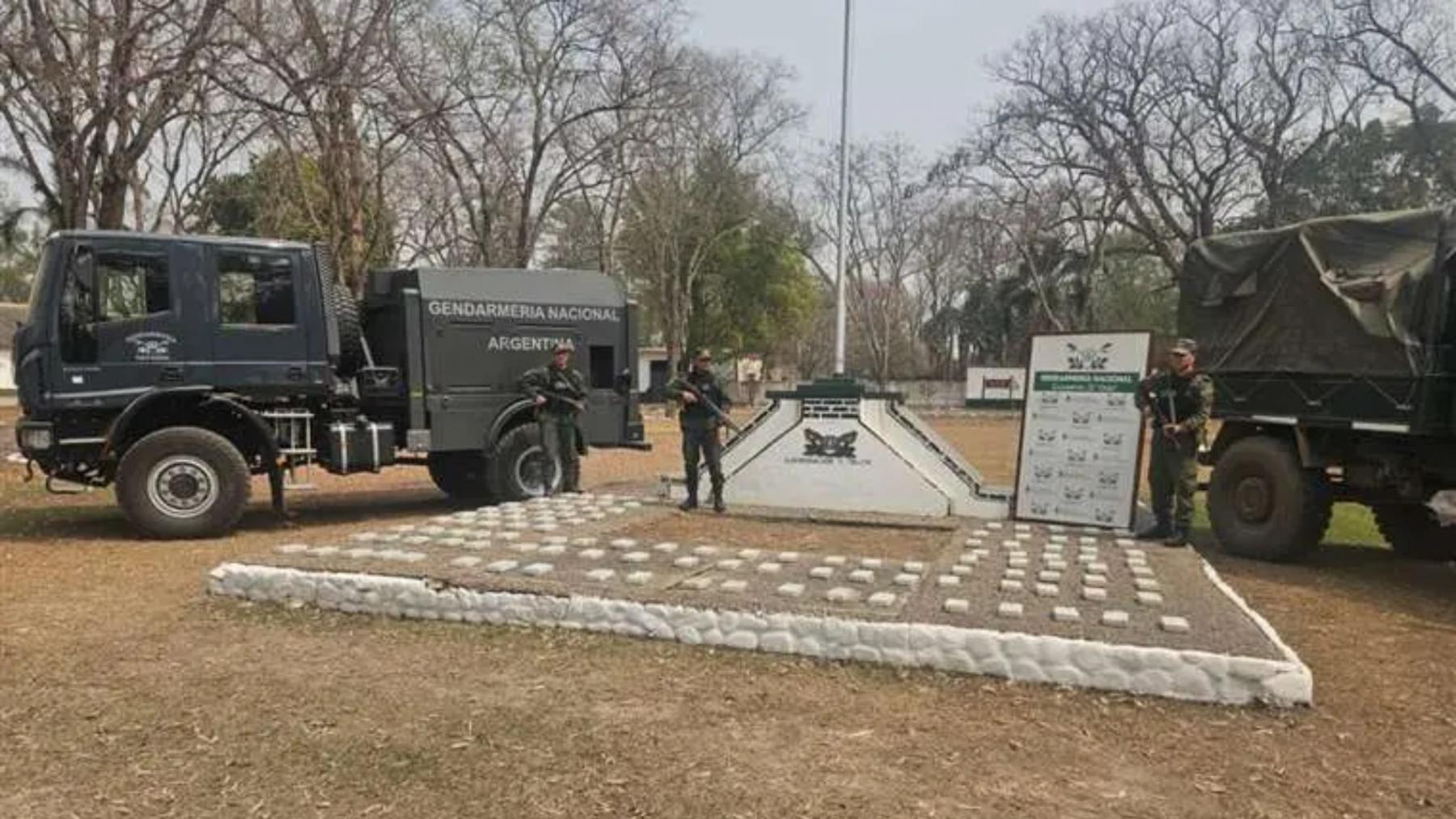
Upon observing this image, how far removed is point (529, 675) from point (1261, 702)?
3626 mm

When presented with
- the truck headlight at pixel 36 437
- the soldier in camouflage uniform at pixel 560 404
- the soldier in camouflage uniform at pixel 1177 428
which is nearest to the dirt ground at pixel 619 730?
the soldier in camouflage uniform at pixel 1177 428

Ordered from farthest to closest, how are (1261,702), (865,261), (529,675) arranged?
(865,261)
(529,675)
(1261,702)

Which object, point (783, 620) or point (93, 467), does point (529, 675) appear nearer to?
point (783, 620)

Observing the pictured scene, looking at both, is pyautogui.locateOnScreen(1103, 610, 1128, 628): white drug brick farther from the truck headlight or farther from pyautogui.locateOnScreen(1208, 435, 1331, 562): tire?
the truck headlight

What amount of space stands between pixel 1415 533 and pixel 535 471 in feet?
27.9

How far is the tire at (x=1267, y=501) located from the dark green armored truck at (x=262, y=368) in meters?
6.65

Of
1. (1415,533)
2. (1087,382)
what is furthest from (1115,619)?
(1415,533)

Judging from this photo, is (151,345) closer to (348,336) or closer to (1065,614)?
(348,336)

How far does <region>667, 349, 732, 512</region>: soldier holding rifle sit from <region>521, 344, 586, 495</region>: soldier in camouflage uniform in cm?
134

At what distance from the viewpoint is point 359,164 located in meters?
21.0

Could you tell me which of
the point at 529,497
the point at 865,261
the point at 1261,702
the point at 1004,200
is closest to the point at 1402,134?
the point at 1004,200

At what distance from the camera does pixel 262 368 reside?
10516mm

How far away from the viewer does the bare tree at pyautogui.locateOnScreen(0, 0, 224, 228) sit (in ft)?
41.5

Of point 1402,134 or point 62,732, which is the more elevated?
point 1402,134
